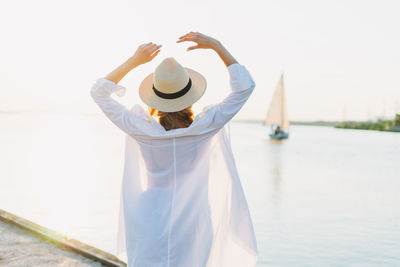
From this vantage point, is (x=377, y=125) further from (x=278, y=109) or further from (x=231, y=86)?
(x=231, y=86)

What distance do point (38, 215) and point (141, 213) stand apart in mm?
7167

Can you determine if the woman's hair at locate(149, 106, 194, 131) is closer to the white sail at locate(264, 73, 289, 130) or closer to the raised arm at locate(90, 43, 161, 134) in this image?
the raised arm at locate(90, 43, 161, 134)

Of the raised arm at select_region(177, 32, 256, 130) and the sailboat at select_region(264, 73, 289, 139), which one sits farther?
the sailboat at select_region(264, 73, 289, 139)

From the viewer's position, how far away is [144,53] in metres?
1.62

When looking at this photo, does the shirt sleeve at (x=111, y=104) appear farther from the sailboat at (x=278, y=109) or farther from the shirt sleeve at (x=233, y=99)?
the sailboat at (x=278, y=109)

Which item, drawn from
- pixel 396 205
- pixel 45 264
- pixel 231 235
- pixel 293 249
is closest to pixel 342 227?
pixel 293 249

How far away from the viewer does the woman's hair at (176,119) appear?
165 cm

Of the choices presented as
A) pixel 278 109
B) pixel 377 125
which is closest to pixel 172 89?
pixel 278 109

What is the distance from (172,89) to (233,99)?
0.79 ft

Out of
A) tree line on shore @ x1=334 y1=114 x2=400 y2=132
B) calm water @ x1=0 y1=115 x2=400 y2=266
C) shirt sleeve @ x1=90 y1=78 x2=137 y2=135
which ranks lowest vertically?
tree line on shore @ x1=334 y1=114 x2=400 y2=132

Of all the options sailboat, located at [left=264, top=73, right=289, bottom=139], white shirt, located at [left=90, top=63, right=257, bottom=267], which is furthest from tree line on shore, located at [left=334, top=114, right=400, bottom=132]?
white shirt, located at [left=90, top=63, right=257, bottom=267]

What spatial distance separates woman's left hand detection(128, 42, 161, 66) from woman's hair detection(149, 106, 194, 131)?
0.21 meters

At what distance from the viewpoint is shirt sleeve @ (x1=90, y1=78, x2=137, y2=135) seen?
5.32 feet

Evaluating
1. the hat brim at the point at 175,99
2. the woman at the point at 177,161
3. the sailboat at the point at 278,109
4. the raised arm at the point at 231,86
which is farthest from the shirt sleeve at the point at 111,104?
the sailboat at the point at 278,109
